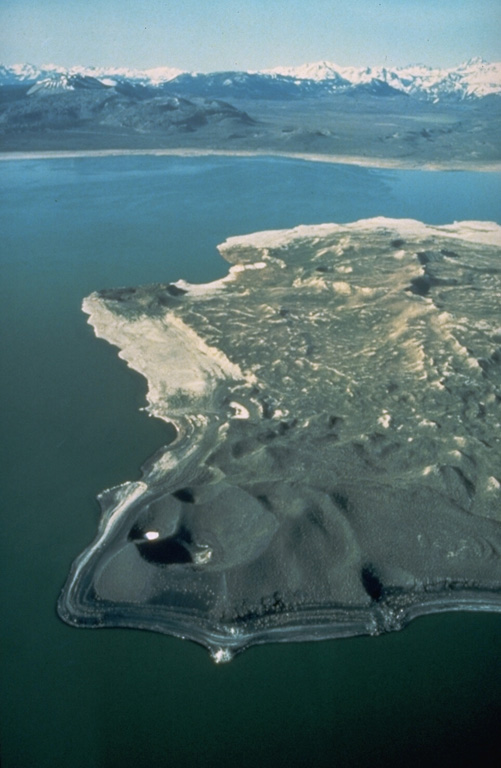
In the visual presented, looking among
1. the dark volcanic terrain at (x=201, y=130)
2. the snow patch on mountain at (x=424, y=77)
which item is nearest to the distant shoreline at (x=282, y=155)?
the dark volcanic terrain at (x=201, y=130)

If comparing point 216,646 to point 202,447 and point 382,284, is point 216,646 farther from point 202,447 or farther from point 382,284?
point 382,284

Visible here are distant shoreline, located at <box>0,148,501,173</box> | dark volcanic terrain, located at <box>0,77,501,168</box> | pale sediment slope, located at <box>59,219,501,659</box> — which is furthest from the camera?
dark volcanic terrain, located at <box>0,77,501,168</box>

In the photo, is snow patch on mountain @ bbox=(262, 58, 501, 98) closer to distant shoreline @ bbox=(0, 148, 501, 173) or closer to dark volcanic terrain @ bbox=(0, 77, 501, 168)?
dark volcanic terrain @ bbox=(0, 77, 501, 168)

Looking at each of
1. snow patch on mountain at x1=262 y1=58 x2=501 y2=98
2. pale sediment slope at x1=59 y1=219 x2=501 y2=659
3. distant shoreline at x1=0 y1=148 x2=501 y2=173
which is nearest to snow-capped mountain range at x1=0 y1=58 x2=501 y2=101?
snow patch on mountain at x1=262 y1=58 x2=501 y2=98

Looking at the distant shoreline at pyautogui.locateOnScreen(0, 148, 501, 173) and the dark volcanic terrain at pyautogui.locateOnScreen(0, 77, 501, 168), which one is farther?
the dark volcanic terrain at pyautogui.locateOnScreen(0, 77, 501, 168)

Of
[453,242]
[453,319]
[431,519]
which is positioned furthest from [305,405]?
[453,242]
